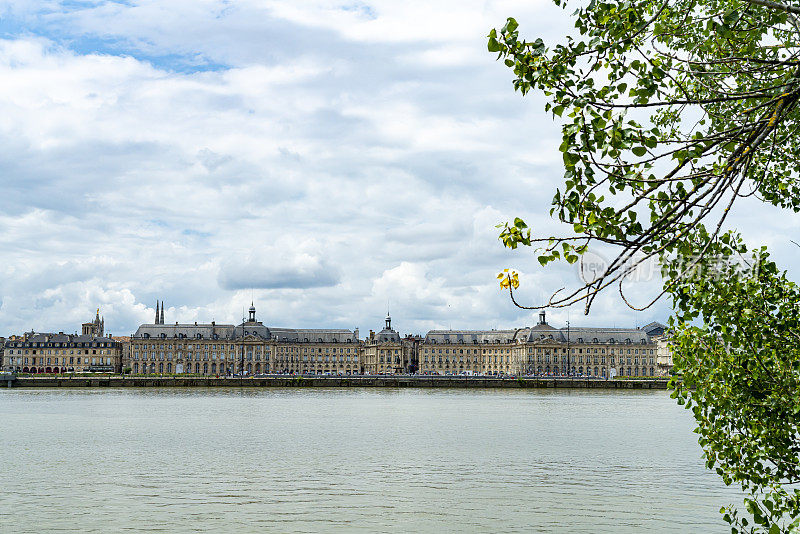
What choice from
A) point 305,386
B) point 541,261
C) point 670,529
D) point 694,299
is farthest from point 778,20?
point 305,386

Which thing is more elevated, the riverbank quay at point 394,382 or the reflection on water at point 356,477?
the reflection on water at point 356,477

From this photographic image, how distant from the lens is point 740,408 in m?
13.5

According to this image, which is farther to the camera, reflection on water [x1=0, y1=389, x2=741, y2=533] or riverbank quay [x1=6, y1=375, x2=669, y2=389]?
riverbank quay [x1=6, y1=375, x2=669, y2=389]

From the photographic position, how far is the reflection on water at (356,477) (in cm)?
2538

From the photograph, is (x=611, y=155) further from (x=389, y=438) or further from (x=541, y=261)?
(x=389, y=438)

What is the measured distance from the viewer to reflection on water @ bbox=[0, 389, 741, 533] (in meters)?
25.4

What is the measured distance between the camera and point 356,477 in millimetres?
34125

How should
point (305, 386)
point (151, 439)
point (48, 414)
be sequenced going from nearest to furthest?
1. point (151, 439)
2. point (48, 414)
3. point (305, 386)

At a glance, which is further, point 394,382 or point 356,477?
point 394,382

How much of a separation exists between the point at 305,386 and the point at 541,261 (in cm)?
15535

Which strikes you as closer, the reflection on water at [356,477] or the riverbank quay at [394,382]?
the reflection on water at [356,477]

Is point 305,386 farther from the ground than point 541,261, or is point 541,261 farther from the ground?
point 541,261

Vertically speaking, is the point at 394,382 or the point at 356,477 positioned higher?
the point at 356,477

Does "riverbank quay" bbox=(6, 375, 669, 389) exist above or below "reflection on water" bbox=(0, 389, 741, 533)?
below
